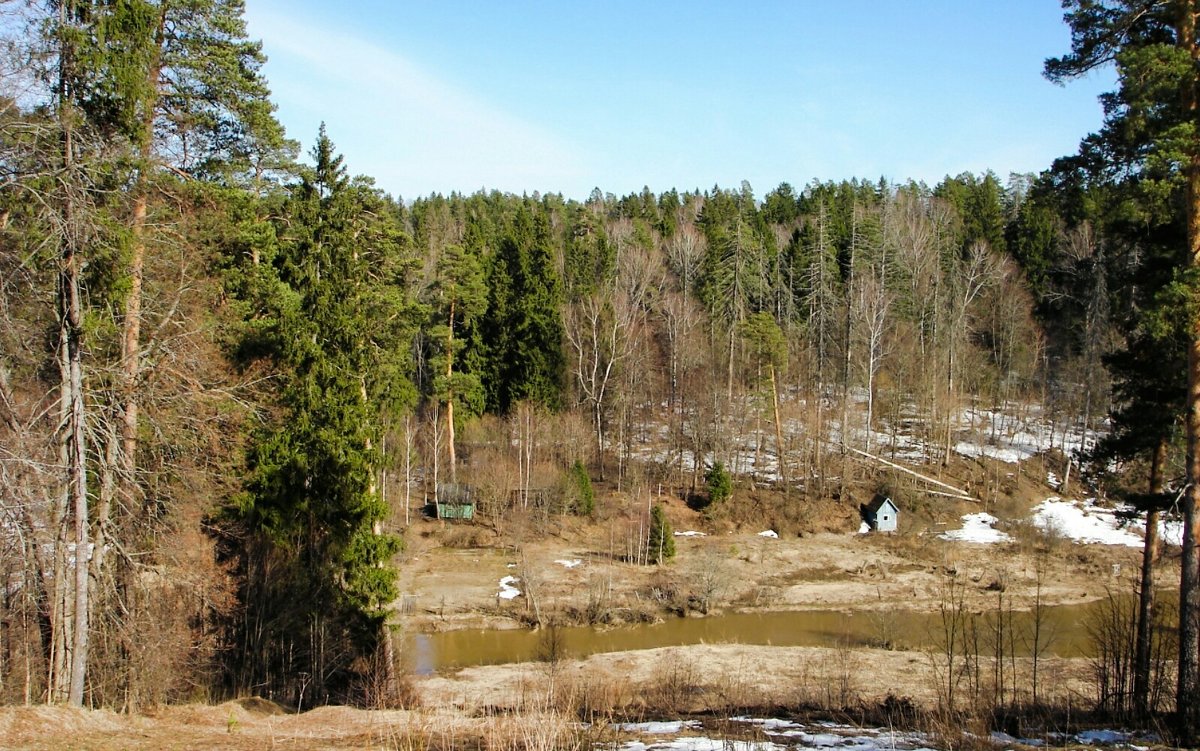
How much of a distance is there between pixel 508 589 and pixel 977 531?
20.1m

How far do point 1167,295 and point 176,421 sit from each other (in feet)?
40.5

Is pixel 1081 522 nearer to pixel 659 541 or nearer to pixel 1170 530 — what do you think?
pixel 1170 530

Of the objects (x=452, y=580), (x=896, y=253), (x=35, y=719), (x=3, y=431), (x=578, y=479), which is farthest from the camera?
(x=896, y=253)

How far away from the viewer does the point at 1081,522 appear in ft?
115

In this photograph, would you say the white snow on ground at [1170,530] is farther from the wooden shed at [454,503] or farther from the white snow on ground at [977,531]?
the wooden shed at [454,503]

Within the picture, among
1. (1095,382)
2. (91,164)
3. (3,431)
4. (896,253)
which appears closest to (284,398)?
(3,431)

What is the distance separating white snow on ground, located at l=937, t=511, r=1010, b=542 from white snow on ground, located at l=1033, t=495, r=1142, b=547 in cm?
168

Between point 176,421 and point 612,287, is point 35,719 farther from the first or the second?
point 612,287

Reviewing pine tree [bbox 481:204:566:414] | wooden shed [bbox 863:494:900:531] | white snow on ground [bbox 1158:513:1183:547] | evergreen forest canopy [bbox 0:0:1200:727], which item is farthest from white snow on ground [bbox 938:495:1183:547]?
pine tree [bbox 481:204:566:414]

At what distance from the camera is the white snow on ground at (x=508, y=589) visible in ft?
89.4

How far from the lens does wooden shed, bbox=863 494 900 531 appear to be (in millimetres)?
35812

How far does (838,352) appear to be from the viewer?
50.3 meters

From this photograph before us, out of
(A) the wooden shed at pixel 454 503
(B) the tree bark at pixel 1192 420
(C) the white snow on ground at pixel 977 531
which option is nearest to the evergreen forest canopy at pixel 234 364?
(B) the tree bark at pixel 1192 420

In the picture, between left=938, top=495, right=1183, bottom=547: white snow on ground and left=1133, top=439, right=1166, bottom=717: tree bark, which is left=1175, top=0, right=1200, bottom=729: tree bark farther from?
left=938, top=495, right=1183, bottom=547: white snow on ground
